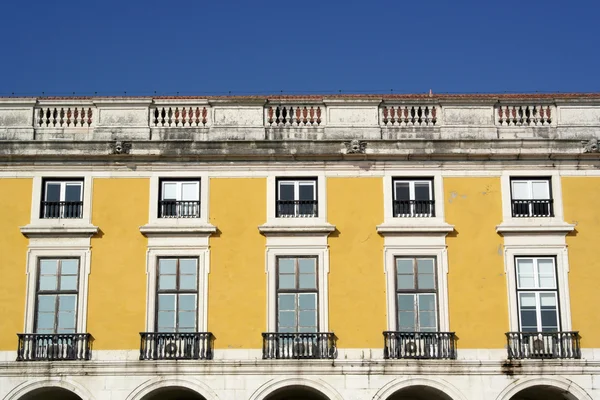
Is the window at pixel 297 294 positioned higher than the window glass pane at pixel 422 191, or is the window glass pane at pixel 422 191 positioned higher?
the window glass pane at pixel 422 191

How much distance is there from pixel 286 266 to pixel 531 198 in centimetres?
593

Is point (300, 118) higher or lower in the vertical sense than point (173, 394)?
higher

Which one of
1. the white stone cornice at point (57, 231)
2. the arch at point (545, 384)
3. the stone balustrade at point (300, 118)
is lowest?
the arch at point (545, 384)

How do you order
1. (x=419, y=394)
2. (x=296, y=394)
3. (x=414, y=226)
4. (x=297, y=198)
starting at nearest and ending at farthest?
(x=414, y=226) < (x=297, y=198) < (x=419, y=394) < (x=296, y=394)

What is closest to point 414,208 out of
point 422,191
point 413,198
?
point 413,198

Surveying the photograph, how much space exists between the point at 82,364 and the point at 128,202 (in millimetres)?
3880

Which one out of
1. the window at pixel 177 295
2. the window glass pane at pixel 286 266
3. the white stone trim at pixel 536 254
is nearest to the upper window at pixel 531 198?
the white stone trim at pixel 536 254

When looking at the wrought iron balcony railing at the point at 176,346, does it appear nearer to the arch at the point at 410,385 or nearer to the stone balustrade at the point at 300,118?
the arch at the point at 410,385

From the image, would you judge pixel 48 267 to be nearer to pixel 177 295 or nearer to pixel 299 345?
pixel 177 295

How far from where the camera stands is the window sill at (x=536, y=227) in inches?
966

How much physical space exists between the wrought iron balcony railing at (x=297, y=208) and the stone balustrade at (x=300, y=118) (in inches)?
61.8

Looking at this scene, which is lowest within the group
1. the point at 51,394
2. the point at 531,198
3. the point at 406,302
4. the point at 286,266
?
the point at 51,394

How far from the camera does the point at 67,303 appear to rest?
80.1 feet

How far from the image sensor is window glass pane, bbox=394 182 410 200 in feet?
82.2
